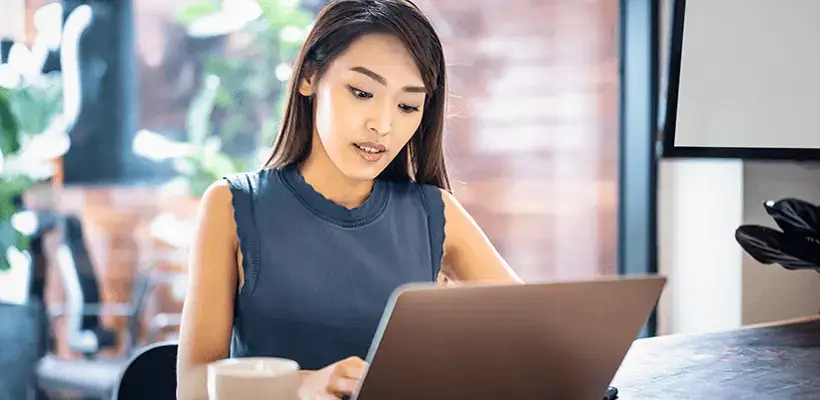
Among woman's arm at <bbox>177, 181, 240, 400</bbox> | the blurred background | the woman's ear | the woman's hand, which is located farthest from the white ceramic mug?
the blurred background

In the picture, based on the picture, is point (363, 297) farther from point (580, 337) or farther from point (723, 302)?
point (723, 302)

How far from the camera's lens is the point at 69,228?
300 cm

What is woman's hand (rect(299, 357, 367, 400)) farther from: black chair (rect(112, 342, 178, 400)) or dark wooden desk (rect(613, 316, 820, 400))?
black chair (rect(112, 342, 178, 400))

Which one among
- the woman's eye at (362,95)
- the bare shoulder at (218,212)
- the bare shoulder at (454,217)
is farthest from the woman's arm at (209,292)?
the bare shoulder at (454,217)

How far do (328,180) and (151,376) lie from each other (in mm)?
379

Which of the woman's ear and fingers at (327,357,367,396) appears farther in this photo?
the woman's ear

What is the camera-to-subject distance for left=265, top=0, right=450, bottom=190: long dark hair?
59.2 inches

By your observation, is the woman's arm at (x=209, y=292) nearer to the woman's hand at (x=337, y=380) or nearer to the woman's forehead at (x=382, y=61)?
the woman's forehead at (x=382, y=61)

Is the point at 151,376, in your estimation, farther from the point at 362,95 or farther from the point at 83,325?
the point at 83,325

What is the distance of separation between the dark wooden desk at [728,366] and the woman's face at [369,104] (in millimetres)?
444

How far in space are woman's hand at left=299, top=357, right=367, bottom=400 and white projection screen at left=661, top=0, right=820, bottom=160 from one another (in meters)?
1.33

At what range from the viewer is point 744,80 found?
212 centimetres

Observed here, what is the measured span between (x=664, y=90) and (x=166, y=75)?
1.48 metres

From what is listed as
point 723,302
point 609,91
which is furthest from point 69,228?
point 723,302
